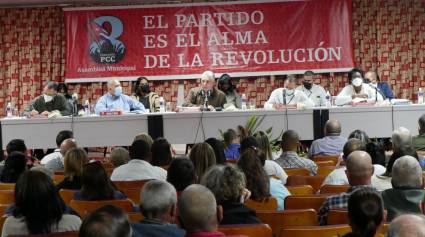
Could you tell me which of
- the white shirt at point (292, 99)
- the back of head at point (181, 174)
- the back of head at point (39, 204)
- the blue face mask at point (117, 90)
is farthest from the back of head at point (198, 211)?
the blue face mask at point (117, 90)

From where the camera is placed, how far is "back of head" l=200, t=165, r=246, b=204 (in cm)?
402

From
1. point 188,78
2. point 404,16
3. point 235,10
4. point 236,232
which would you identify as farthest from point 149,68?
point 236,232

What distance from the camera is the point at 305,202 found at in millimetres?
4566

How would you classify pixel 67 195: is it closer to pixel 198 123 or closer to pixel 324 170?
pixel 324 170

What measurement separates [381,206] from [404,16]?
1067cm

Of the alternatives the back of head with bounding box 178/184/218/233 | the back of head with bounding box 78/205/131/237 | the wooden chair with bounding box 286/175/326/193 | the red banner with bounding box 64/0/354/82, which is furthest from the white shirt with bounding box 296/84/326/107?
the back of head with bounding box 78/205/131/237

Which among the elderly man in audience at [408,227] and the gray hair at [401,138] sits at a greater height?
the gray hair at [401,138]

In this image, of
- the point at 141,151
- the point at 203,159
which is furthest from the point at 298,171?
the point at 141,151

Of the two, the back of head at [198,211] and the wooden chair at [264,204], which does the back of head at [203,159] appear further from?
the back of head at [198,211]

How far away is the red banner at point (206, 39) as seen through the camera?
13391 millimetres

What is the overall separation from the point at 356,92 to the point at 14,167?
646cm

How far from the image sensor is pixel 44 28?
13.8m

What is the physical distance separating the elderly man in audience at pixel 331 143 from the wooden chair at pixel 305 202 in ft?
11.3

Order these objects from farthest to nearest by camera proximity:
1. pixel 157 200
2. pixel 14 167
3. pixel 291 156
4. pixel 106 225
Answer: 1. pixel 291 156
2. pixel 14 167
3. pixel 157 200
4. pixel 106 225
